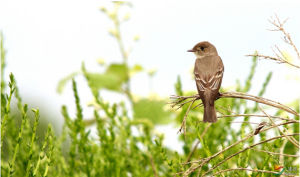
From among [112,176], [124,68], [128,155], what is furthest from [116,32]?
[112,176]

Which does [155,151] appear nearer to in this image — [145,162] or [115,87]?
[145,162]

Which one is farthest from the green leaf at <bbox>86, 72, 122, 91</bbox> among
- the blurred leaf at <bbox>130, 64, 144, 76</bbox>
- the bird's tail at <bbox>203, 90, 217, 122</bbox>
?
the bird's tail at <bbox>203, 90, 217, 122</bbox>

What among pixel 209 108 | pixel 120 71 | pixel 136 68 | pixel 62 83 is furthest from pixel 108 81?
pixel 209 108

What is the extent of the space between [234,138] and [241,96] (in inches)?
63.2

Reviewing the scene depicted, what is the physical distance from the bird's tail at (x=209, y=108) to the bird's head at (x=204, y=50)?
3.16 feet

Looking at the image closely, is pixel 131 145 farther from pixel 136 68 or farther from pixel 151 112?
pixel 136 68

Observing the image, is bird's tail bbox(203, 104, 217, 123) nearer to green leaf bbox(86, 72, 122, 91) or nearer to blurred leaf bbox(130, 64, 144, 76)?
green leaf bbox(86, 72, 122, 91)

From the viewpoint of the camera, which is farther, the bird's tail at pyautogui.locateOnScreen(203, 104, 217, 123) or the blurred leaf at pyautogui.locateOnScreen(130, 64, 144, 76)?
the blurred leaf at pyautogui.locateOnScreen(130, 64, 144, 76)

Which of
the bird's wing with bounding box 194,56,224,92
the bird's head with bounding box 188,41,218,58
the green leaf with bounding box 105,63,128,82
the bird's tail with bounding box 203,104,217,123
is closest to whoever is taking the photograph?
the bird's tail with bounding box 203,104,217,123

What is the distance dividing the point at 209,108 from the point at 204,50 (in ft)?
4.03

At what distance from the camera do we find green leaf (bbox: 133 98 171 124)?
5184 mm

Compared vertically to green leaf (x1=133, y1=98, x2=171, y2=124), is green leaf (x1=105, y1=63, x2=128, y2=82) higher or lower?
higher

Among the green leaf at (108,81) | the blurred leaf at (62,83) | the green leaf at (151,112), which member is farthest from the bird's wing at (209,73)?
the blurred leaf at (62,83)

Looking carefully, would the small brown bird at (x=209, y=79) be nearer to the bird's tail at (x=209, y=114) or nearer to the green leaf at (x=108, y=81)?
the bird's tail at (x=209, y=114)
